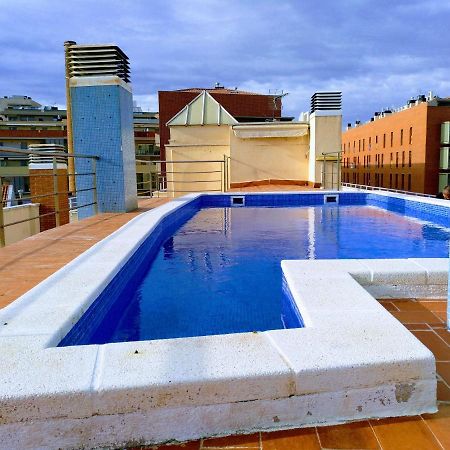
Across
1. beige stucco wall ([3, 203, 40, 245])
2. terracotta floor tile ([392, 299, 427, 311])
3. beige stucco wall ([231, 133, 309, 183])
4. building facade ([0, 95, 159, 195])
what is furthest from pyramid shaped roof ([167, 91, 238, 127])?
terracotta floor tile ([392, 299, 427, 311])

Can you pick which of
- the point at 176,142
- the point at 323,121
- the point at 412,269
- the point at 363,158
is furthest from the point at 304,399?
the point at 363,158

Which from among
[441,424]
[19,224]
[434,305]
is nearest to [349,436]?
[441,424]

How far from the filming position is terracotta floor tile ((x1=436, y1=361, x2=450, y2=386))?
1850 mm

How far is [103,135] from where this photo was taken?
293 inches

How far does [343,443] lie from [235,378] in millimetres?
435

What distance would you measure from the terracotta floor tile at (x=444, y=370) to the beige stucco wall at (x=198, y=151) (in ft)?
50.0

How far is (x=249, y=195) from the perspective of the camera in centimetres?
1191

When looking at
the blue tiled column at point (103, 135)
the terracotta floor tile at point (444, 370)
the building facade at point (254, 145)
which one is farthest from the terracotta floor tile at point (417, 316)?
the building facade at point (254, 145)

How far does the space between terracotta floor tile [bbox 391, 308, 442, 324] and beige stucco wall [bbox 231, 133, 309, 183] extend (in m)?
13.7

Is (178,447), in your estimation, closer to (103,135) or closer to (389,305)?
(389,305)

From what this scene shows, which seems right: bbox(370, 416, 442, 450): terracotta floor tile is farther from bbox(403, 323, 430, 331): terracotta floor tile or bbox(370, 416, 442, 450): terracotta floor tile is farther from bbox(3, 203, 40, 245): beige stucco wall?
bbox(3, 203, 40, 245): beige stucco wall

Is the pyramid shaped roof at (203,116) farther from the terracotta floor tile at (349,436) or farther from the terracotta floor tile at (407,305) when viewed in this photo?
the terracotta floor tile at (349,436)

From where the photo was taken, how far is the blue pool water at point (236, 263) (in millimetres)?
3150

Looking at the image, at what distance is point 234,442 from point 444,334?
1.41m
